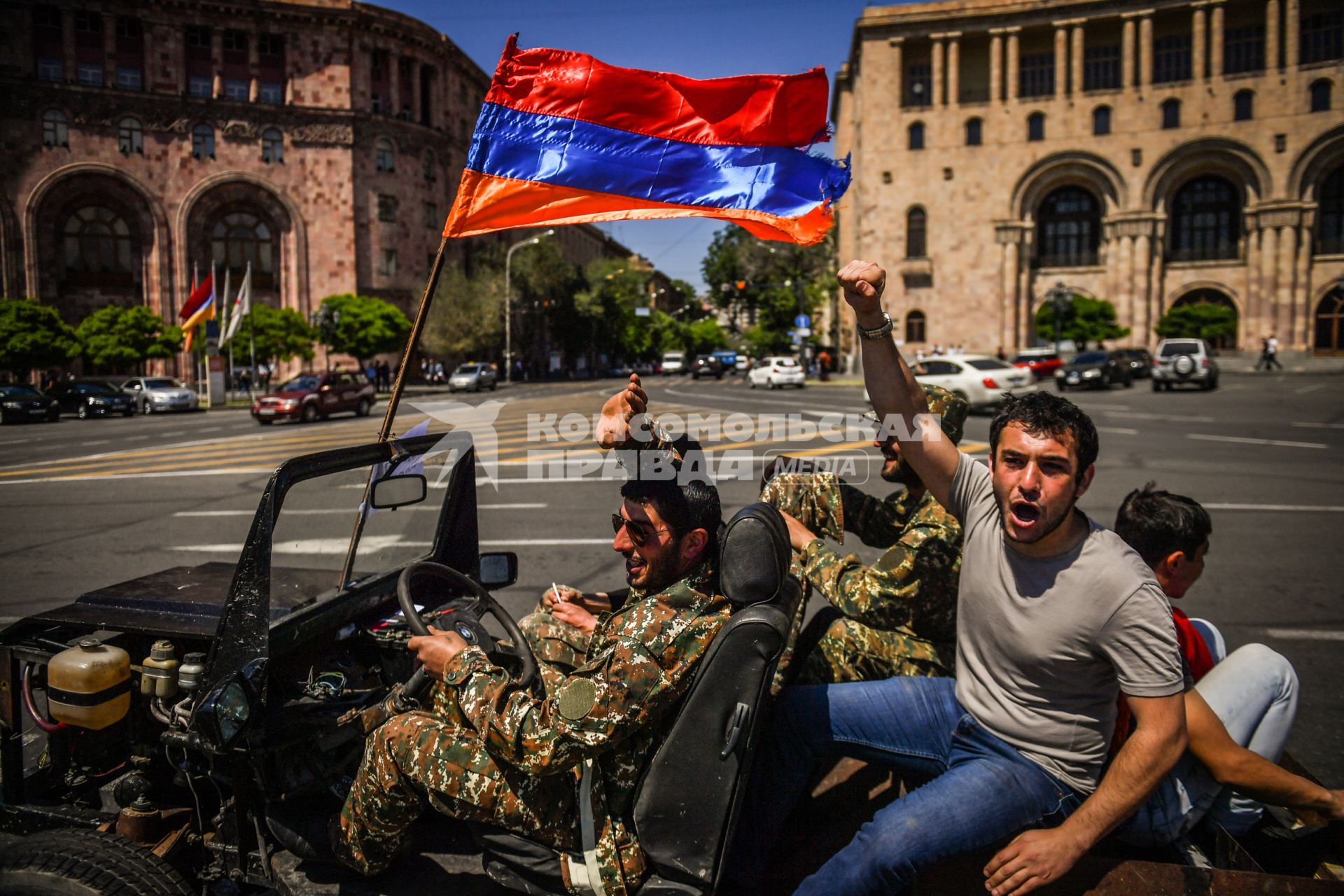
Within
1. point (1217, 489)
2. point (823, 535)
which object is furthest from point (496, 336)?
point (823, 535)

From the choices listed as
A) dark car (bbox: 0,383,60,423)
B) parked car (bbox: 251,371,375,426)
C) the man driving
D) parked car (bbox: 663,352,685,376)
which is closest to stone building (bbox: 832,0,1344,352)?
parked car (bbox: 663,352,685,376)

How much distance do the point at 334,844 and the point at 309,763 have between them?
10.4 inches

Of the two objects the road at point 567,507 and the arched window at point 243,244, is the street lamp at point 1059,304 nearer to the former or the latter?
the road at point 567,507

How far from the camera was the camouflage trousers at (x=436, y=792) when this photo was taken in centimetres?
223

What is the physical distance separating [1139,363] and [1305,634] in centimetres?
3733

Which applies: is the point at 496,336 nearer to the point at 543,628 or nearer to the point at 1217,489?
the point at 1217,489

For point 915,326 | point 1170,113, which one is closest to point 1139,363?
point 915,326

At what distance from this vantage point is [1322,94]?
161 feet

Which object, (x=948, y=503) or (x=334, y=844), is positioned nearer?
(x=334, y=844)

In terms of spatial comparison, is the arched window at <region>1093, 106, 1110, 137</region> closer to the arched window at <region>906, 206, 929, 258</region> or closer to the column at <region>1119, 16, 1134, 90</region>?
the column at <region>1119, 16, 1134, 90</region>

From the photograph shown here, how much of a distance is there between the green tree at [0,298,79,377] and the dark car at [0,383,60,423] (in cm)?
804

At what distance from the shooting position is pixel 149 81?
157 ft

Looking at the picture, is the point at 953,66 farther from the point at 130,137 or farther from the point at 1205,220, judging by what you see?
the point at 130,137

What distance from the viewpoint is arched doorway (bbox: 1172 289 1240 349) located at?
1994 inches
